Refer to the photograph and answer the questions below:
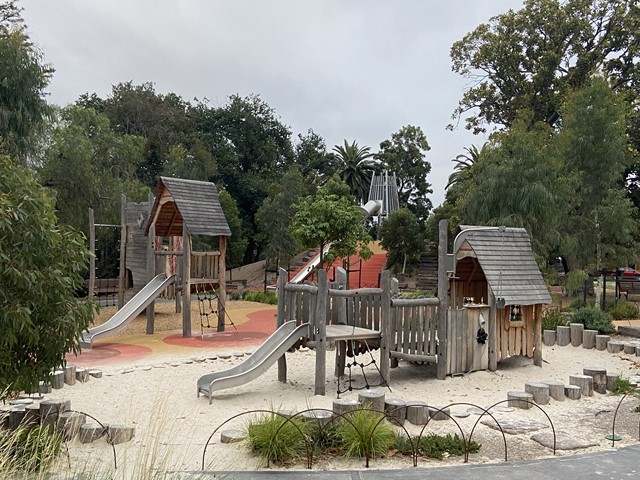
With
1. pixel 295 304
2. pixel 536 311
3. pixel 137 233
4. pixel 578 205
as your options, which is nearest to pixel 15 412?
pixel 295 304

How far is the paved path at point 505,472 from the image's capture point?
5.99m

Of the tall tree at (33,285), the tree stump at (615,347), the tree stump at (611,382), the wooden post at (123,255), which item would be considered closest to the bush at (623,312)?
the tree stump at (615,347)

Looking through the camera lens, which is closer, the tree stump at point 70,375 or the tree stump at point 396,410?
the tree stump at point 396,410

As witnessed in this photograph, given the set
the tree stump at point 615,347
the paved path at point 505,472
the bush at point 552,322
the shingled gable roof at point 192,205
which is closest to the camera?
the paved path at point 505,472

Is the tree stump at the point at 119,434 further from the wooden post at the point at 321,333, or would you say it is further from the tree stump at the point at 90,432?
the wooden post at the point at 321,333

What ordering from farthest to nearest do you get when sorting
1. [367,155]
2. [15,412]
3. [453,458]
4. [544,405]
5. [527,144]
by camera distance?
[367,155], [527,144], [544,405], [15,412], [453,458]

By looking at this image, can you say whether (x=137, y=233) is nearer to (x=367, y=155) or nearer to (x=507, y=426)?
(x=507, y=426)

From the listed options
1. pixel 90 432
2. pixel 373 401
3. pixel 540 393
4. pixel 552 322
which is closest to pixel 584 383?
pixel 540 393

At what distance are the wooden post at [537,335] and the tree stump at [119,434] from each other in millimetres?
8233

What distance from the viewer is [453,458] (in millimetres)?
6750

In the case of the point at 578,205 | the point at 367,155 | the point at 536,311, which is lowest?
the point at 536,311

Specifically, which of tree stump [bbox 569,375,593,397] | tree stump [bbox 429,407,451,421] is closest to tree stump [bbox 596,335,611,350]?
tree stump [bbox 569,375,593,397]

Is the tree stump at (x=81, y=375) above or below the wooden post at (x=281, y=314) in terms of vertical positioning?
below

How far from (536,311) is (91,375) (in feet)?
28.3
